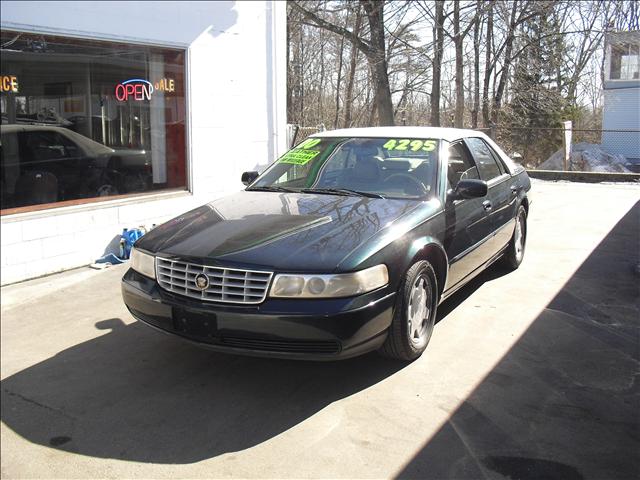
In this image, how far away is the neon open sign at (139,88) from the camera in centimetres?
739

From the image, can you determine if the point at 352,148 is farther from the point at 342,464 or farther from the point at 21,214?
the point at 21,214

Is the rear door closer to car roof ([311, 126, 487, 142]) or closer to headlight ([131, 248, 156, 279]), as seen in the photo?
car roof ([311, 126, 487, 142])

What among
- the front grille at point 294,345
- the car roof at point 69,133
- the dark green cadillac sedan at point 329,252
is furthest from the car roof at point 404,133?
the car roof at point 69,133

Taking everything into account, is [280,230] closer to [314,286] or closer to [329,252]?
[329,252]

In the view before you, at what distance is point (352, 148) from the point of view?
506cm

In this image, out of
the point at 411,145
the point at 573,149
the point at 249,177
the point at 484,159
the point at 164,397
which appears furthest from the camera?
the point at 573,149

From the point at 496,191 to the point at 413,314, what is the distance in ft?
7.26

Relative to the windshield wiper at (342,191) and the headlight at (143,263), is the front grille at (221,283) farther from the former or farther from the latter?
the windshield wiper at (342,191)

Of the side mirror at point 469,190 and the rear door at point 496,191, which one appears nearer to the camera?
the side mirror at point 469,190

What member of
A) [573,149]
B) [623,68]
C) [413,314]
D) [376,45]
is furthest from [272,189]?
[623,68]

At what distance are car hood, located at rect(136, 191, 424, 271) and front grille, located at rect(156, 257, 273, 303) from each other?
0.17 feet

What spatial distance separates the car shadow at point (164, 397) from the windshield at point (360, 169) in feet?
4.31

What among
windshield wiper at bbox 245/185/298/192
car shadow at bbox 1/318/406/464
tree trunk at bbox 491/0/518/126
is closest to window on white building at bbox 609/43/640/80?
tree trunk at bbox 491/0/518/126

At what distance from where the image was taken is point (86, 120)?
696 centimetres
